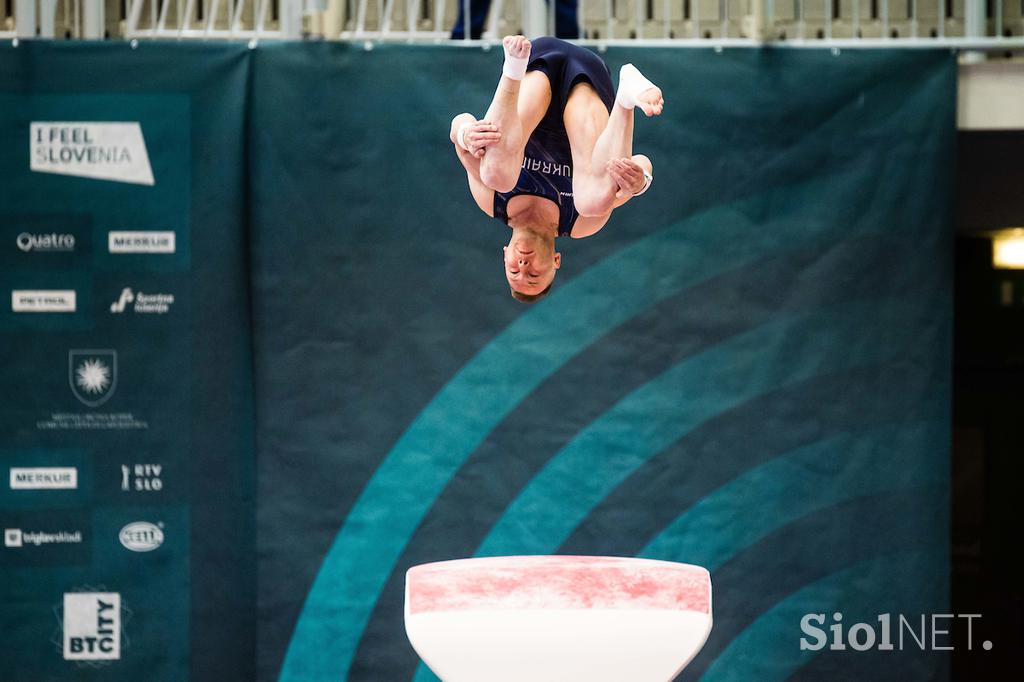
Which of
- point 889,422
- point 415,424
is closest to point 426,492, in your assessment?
point 415,424

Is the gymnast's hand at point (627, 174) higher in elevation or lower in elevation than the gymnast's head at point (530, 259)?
higher

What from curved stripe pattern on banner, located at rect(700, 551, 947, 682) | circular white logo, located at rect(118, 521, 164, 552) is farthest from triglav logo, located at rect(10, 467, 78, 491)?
curved stripe pattern on banner, located at rect(700, 551, 947, 682)

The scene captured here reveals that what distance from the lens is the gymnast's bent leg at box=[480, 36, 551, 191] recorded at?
3.25 m

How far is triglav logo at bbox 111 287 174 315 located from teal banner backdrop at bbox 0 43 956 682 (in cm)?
1

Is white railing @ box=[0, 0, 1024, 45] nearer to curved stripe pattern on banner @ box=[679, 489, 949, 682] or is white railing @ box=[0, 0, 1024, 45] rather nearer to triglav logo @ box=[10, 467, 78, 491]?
triglav logo @ box=[10, 467, 78, 491]

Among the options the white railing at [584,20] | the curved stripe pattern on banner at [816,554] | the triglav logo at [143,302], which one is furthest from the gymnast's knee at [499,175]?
the curved stripe pattern on banner at [816,554]

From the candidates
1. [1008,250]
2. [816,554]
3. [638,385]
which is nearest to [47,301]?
[638,385]

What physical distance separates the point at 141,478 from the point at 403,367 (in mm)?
1106

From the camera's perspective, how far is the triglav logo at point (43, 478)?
5.25 m

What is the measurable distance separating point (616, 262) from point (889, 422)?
1248 millimetres

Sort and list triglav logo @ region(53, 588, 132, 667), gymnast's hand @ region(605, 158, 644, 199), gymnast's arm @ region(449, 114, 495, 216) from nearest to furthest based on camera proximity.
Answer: gymnast's hand @ region(605, 158, 644, 199), gymnast's arm @ region(449, 114, 495, 216), triglav logo @ region(53, 588, 132, 667)

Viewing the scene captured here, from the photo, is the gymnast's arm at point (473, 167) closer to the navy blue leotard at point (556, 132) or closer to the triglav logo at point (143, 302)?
the navy blue leotard at point (556, 132)

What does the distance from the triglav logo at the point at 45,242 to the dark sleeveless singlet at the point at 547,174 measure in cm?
216

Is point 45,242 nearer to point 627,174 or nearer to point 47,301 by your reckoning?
point 47,301
